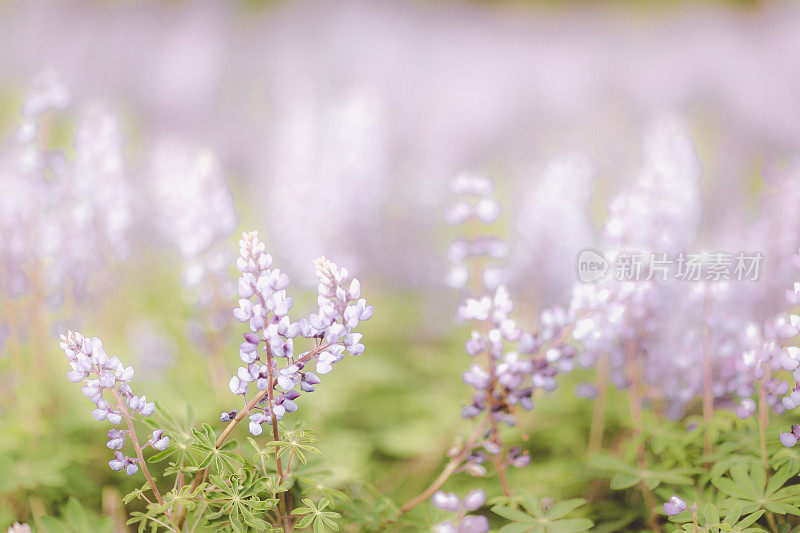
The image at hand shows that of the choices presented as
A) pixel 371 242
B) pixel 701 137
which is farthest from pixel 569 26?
pixel 371 242

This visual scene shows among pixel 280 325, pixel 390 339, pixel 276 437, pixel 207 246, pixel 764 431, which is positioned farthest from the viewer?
pixel 390 339

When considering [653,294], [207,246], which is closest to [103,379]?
[207,246]

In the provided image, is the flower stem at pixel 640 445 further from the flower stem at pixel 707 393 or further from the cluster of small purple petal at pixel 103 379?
the cluster of small purple petal at pixel 103 379

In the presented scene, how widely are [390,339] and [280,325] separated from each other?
2518mm

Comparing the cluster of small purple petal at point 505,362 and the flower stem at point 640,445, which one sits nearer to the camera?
the cluster of small purple petal at point 505,362

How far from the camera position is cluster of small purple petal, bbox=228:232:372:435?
1310 millimetres

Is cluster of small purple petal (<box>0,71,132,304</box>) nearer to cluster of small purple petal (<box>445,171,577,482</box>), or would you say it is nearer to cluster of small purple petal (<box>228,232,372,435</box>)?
cluster of small purple petal (<box>228,232,372,435</box>)

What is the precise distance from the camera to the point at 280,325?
1306 mm

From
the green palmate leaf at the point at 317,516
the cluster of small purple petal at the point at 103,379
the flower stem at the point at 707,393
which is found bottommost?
the green palmate leaf at the point at 317,516

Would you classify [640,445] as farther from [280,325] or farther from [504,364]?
[280,325]

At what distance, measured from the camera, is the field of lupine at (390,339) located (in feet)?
4.72

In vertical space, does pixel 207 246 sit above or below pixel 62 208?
below

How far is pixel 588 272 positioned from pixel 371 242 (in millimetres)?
2342

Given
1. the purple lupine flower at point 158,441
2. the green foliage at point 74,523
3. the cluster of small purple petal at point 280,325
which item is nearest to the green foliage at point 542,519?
the cluster of small purple petal at point 280,325
